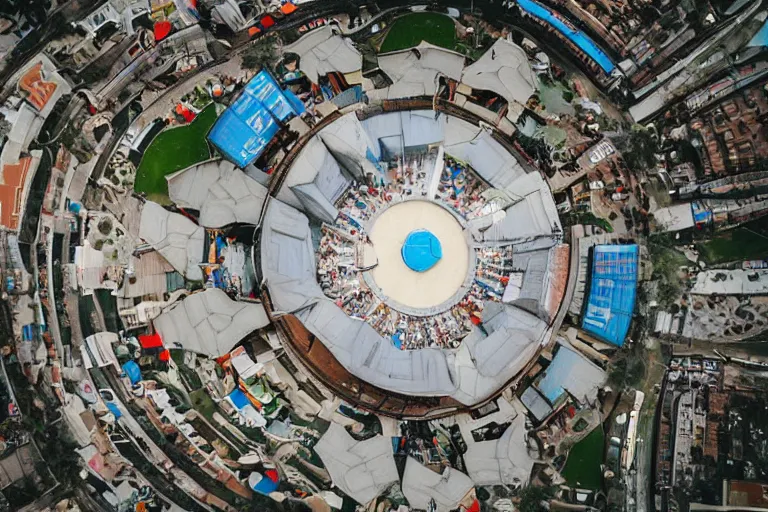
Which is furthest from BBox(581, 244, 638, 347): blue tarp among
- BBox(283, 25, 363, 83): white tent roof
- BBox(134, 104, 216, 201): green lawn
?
BBox(134, 104, 216, 201): green lawn

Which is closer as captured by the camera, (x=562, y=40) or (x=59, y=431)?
(x=59, y=431)

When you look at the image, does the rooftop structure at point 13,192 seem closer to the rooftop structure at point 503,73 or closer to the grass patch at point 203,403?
the grass patch at point 203,403

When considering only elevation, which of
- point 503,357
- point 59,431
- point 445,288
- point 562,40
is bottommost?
point 59,431

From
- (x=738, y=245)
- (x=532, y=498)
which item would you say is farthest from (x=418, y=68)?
(x=532, y=498)

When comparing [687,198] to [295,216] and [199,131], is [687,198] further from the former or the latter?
[199,131]

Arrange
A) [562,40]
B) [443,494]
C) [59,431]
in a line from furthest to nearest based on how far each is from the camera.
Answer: [562,40]
[443,494]
[59,431]

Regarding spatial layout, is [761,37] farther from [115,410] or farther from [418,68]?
[115,410]

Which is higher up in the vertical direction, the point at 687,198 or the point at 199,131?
the point at 199,131

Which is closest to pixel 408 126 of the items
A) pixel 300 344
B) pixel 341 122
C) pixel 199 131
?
pixel 341 122
